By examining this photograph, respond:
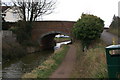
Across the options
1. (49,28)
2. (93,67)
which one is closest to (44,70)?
(93,67)

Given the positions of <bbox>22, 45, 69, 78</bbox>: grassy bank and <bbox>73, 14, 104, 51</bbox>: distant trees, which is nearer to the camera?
<bbox>22, 45, 69, 78</bbox>: grassy bank

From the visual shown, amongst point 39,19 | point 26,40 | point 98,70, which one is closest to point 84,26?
point 98,70

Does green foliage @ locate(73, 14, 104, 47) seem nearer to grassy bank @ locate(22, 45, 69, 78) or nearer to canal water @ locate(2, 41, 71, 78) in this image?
grassy bank @ locate(22, 45, 69, 78)

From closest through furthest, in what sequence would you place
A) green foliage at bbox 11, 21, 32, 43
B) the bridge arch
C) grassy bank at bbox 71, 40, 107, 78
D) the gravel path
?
grassy bank at bbox 71, 40, 107, 78 → the gravel path → green foliage at bbox 11, 21, 32, 43 → the bridge arch

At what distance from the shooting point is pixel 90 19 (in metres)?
23.1

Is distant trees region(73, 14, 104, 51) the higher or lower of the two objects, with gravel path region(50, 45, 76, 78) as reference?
higher

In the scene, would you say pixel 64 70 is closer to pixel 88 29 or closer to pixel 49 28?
pixel 88 29

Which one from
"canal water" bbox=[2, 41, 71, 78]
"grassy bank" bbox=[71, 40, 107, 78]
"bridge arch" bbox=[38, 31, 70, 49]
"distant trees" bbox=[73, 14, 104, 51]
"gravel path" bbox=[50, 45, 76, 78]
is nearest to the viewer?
"grassy bank" bbox=[71, 40, 107, 78]

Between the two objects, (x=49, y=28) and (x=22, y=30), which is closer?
(x=22, y=30)

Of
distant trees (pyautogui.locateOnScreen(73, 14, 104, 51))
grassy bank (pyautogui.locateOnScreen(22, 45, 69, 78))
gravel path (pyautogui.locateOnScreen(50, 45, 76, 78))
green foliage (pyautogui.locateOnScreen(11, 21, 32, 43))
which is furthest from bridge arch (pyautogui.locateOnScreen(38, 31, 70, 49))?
grassy bank (pyautogui.locateOnScreen(22, 45, 69, 78))

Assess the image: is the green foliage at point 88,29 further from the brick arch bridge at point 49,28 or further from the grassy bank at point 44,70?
the brick arch bridge at point 49,28

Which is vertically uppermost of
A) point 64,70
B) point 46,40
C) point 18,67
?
point 46,40

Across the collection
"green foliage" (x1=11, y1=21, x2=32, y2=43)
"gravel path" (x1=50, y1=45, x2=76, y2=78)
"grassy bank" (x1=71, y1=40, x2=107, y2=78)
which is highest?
"green foliage" (x1=11, y1=21, x2=32, y2=43)

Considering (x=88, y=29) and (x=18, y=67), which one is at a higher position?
(x=88, y=29)
